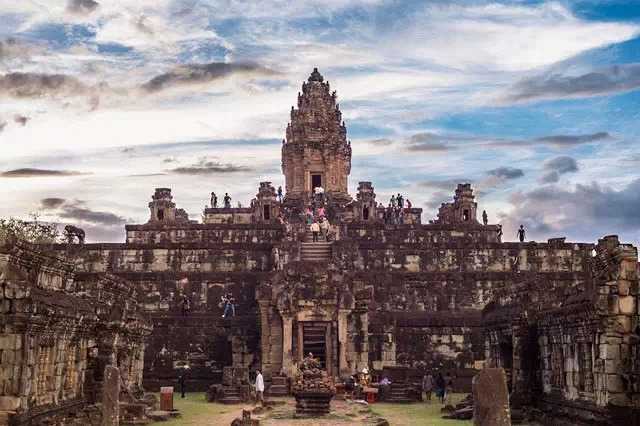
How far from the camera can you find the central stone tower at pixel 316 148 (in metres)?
62.3

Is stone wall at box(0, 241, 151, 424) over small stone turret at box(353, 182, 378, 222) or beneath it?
beneath

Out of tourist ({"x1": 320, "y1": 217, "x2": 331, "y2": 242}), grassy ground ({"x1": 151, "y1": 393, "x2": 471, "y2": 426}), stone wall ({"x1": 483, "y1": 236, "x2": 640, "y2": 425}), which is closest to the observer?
stone wall ({"x1": 483, "y1": 236, "x2": 640, "y2": 425})

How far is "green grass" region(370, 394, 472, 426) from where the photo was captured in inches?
1019

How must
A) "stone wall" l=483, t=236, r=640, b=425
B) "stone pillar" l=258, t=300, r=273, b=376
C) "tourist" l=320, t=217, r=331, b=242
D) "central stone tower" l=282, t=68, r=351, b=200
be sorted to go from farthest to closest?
"central stone tower" l=282, t=68, r=351, b=200 → "tourist" l=320, t=217, r=331, b=242 → "stone pillar" l=258, t=300, r=273, b=376 → "stone wall" l=483, t=236, r=640, b=425

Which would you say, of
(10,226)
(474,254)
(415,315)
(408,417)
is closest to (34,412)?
(408,417)

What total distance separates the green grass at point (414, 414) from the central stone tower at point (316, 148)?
2920 centimetres

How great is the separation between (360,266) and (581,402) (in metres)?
25.9

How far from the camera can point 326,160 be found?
6219 cm

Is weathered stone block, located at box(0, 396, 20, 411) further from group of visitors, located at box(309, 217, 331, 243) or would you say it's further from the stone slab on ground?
group of visitors, located at box(309, 217, 331, 243)

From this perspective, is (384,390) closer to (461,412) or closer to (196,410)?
(461,412)

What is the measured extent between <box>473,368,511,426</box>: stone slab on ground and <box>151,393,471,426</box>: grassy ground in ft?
34.2

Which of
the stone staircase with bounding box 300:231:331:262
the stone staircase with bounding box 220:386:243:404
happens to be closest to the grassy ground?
the stone staircase with bounding box 220:386:243:404

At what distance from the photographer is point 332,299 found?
3719 centimetres

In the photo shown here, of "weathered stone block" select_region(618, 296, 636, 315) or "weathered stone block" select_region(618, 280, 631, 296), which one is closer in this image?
"weathered stone block" select_region(618, 296, 636, 315)
